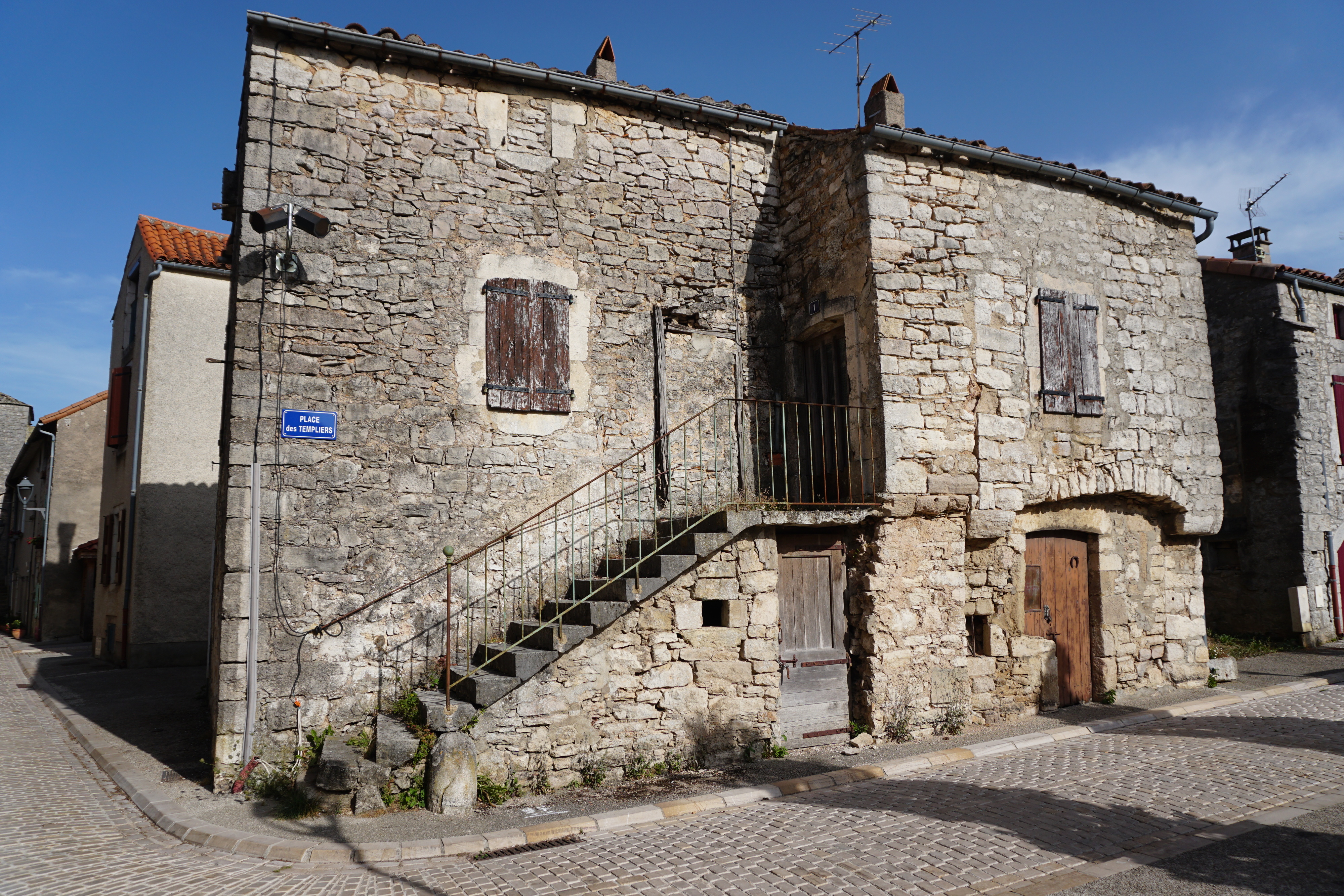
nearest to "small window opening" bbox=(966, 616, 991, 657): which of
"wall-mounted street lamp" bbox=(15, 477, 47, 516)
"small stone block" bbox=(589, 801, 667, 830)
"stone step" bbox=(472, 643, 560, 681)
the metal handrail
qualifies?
the metal handrail

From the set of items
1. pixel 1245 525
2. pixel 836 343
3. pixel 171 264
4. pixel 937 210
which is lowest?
pixel 1245 525

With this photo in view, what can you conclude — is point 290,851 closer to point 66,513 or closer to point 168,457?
point 168,457

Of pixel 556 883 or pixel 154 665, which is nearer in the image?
pixel 556 883

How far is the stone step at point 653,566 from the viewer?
636 cm

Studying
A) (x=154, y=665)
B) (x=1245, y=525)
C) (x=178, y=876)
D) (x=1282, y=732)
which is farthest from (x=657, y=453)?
(x=1245, y=525)

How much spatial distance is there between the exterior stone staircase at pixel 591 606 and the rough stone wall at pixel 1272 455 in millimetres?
10694

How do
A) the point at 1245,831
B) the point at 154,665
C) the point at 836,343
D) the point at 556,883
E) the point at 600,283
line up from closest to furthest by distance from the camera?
the point at 556,883, the point at 1245,831, the point at 600,283, the point at 836,343, the point at 154,665

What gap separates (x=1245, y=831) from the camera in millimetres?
4793

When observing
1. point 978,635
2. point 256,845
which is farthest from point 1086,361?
point 256,845

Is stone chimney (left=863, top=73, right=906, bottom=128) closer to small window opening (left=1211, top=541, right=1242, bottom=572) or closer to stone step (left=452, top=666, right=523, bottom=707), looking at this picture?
stone step (left=452, top=666, right=523, bottom=707)

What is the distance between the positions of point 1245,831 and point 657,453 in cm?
517

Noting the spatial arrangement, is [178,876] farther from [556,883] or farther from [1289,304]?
[1289,304]

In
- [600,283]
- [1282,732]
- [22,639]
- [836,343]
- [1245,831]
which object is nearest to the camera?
[1245,831]

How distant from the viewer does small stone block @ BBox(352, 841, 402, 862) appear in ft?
15.3
